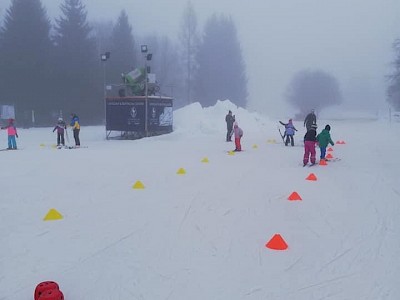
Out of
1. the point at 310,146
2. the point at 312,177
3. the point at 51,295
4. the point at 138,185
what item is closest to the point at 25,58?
the point at 310,146

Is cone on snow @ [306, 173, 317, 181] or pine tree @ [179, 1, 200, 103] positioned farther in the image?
pine tree @ [179, 1, 200, 103]

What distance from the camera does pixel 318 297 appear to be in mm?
3752

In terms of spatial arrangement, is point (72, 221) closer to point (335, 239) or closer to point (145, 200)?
point (145, 200)

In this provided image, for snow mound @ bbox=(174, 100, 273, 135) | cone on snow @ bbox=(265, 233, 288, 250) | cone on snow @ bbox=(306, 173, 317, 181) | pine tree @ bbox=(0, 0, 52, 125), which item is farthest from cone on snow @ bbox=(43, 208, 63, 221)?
pine tree @ bbox=(0, 0, 52, 125)

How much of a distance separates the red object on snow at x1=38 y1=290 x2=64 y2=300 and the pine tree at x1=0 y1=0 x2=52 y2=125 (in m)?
36.8

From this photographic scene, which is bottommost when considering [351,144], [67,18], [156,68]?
[351,144]

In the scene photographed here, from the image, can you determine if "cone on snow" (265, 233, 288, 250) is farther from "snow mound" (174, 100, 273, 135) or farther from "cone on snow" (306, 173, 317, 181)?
"snow mound" (174, 100, 273, 135)

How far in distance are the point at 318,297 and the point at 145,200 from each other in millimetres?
4286

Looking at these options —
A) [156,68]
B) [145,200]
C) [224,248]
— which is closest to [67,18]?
[156,68]

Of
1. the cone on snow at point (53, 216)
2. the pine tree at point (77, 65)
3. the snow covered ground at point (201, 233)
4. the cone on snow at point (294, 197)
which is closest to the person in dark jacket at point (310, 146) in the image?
the snow covered ground at point (201, 233)

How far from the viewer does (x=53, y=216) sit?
627 cm

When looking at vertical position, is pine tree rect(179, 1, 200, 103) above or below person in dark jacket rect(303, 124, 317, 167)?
above

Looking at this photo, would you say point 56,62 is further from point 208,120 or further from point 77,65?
point 208,120

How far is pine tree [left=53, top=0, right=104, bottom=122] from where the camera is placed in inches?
1582
